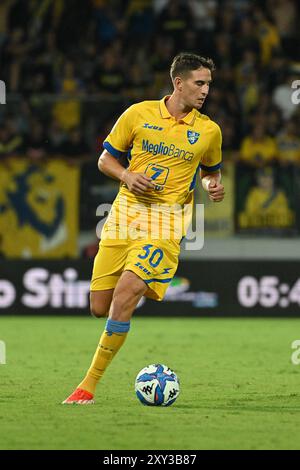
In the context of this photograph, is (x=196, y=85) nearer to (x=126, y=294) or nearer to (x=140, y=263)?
(x=140, y=263)

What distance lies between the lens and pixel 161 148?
25.1 ft

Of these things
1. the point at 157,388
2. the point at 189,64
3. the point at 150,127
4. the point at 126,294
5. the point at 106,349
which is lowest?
the point at 157,388

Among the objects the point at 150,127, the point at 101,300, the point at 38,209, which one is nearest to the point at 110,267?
the point at 101,300

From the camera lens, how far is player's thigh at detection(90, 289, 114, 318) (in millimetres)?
7656

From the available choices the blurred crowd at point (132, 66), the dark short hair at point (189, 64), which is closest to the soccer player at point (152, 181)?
the dark short hair at point (189, 64)

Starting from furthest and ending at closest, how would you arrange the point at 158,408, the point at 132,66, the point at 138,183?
the point at 132,66
the point at 138,183
the point at 158,408

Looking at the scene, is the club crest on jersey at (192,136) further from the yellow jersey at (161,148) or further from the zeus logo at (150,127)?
the zeus logo at (150,127)

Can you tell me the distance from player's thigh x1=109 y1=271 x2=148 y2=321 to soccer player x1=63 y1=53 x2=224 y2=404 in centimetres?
4

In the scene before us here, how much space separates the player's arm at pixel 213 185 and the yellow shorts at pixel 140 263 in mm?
424

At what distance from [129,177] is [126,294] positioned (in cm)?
78

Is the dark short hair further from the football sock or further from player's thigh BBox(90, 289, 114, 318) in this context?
the football sock

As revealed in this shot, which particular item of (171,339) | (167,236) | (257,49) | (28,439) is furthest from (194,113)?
(257,49)

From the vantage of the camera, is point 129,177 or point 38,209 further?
point 38,209

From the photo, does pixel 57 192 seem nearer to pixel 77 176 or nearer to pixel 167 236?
pixel 77 176
